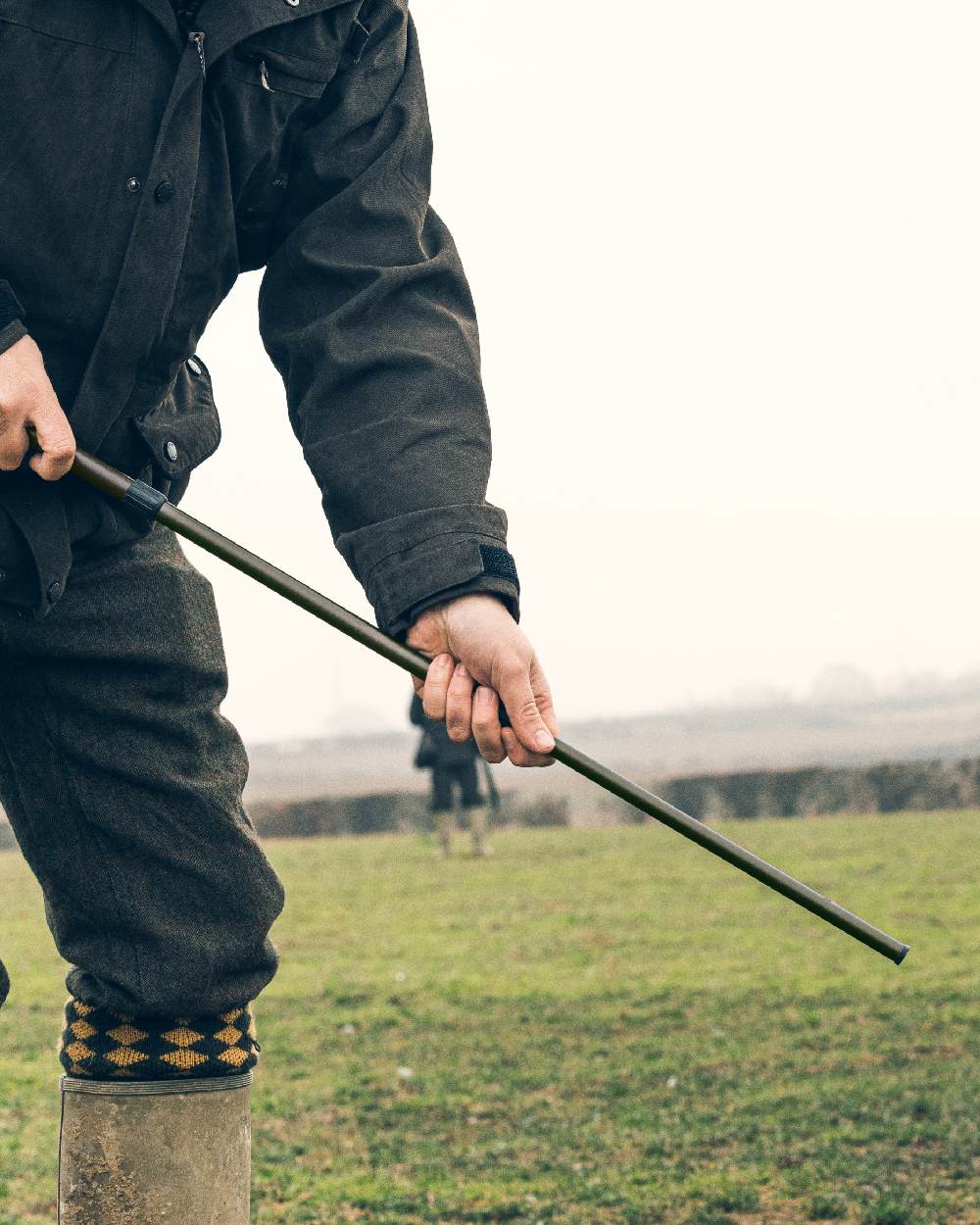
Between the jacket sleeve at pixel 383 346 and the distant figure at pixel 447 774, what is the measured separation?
10002mm

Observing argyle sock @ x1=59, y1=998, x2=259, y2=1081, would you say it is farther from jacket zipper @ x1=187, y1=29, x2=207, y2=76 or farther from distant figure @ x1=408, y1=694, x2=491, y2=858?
distant figure @ x1=408, y1=694, x2=491, y2=858

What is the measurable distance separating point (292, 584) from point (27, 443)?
14.3 inches

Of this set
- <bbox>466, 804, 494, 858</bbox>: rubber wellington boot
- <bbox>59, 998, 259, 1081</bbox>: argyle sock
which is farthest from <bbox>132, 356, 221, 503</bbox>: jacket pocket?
<bbox>466, 804, 494, 858</bbox>: rubber wellington boot

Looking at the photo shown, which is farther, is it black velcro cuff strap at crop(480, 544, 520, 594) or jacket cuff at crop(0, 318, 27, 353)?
black velcro cuff strap at crop(480, 544, 520, 594)

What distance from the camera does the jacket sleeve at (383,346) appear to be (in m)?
2.14

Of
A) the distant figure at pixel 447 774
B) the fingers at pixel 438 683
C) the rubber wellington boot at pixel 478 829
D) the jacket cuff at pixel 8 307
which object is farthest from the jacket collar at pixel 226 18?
the rubber wellington boot at pixel 478 829

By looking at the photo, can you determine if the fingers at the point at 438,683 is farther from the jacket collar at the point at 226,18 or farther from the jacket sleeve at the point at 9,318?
the jacket collar at the point at 226,18

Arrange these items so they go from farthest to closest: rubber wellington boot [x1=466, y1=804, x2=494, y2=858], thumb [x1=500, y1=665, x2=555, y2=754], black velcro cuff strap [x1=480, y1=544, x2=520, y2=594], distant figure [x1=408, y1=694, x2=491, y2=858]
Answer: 1. rubber wellington boot [x1=466, y1=804, x2=494, y2=858]
2. distant figure [x1=408, y1=694, x2=491, y2=858]
3. black velcro cuff strap [x1=480, y1=544, x2=520, y2=594]
4. thumb [x1=500, y1=665, x2=555, y2=754]

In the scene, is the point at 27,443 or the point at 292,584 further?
the point at 292,584

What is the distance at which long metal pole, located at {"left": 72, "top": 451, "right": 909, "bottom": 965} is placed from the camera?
2051 mm

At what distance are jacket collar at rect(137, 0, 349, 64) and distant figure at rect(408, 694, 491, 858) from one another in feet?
33.6

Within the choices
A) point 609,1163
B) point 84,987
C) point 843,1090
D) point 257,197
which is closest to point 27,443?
point 257,197

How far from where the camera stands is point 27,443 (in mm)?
1963

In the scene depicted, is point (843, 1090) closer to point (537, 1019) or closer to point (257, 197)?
point (537, 1019)
